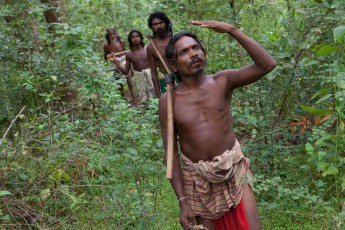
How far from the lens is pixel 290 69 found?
176 inches

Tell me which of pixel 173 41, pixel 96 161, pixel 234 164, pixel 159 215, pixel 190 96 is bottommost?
pixel 159 215

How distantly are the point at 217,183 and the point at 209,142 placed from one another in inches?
9.1

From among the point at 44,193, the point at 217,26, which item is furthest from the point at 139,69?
the point at 217,26

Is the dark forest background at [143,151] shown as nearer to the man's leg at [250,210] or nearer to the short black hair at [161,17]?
the man's leg at [250,210]

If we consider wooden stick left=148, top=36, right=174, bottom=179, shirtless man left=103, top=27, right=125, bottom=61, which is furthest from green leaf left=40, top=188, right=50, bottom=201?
shirtless man left=103, top=27, right=125, bottom=61

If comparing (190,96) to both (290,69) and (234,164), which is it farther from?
(290,69)

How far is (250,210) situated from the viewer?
2.95m

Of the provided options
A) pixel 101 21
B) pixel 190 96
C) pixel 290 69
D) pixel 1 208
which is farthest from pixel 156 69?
pixel 101 21

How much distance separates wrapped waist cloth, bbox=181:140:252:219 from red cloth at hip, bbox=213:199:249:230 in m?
0.03

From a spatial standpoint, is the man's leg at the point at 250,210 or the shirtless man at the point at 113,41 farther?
the shirtless man at the point at 113,41

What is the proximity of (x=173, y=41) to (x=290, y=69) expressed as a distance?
1654 mm

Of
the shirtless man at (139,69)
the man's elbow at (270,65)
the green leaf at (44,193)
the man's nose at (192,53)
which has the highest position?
the man's nose at (192,53)

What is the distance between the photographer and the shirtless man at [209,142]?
2.93 meters

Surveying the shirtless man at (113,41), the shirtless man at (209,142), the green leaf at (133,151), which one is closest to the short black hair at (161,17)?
the green leaf at (133,151)
